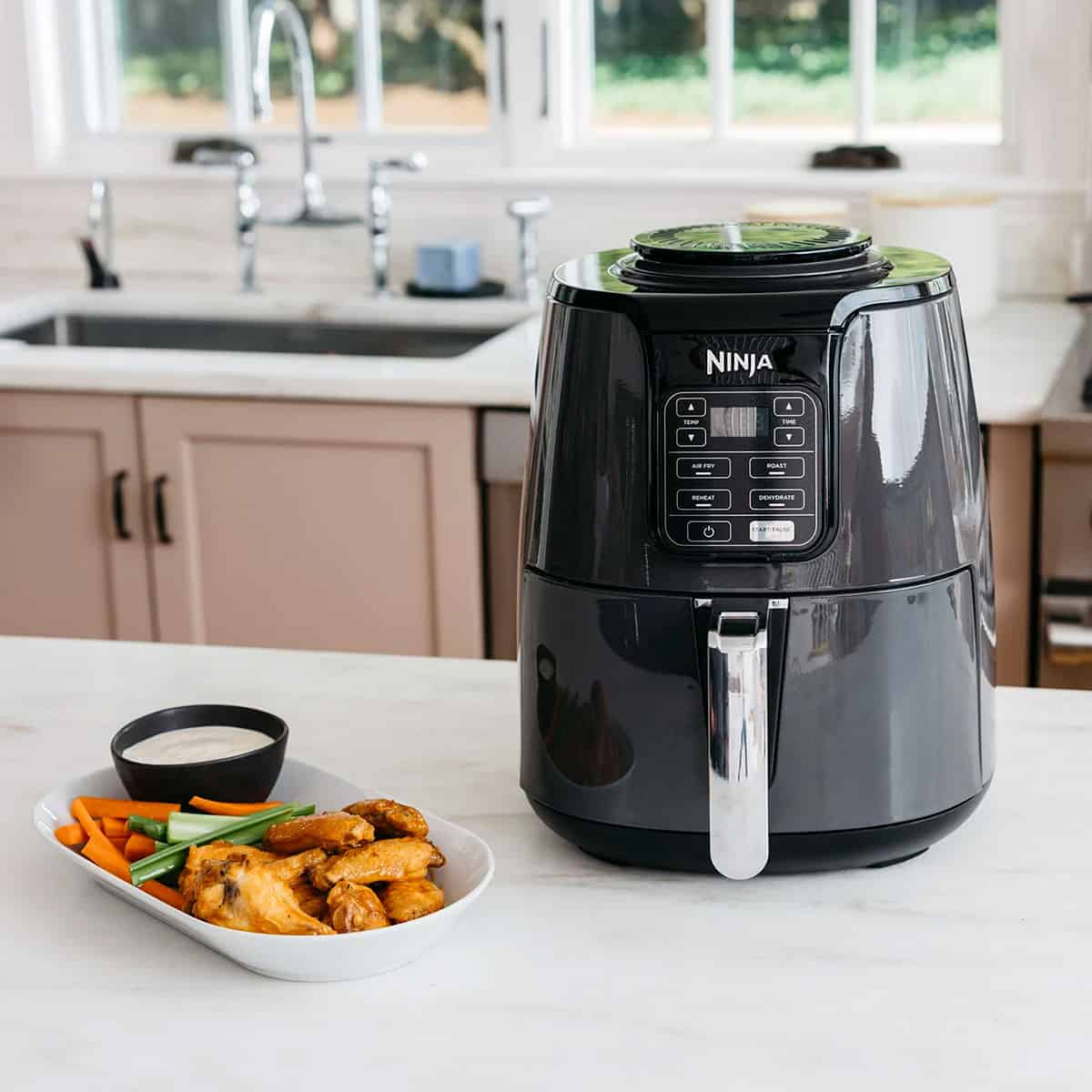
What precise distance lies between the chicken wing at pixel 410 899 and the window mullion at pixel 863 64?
90.6 inches

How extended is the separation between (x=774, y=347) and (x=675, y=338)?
0.16 feet

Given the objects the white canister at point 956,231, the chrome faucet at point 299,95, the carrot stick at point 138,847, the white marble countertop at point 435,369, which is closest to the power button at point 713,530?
the carrot stick at point 138,847

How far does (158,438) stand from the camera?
2.48 m

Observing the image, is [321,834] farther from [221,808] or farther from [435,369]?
[435,369]

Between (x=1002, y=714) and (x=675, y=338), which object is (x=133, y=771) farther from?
(x=1002, y=714)

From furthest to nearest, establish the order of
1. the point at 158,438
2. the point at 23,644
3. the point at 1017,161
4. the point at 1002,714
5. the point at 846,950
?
the point at 1017,161
the point at 158,438
the point at 23,644
the point at 1002,714
the point at 846,950

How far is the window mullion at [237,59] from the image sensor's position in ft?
10.5

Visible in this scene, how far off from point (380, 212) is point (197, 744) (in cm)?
208

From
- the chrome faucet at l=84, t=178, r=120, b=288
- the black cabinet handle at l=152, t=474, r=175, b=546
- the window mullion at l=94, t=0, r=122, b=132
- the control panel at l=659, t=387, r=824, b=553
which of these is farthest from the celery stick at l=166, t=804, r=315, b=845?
the window mullion at l=94, t=0, r=122, b=132

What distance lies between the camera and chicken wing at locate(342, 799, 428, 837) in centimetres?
88

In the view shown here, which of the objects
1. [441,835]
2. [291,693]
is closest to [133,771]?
[441,835]

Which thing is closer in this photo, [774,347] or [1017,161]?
[774,347]

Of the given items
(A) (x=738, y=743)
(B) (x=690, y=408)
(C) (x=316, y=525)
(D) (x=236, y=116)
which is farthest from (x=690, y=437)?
(D) (x=236, y=116)

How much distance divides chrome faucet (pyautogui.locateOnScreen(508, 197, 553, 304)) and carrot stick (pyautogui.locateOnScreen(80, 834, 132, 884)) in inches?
80.2
